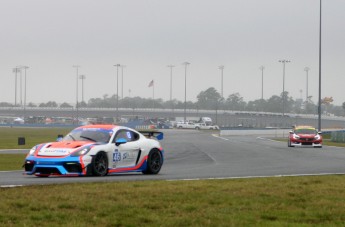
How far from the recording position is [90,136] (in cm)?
1639

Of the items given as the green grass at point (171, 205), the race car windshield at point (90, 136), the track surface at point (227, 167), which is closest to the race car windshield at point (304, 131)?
the track surface at point (227, 167)

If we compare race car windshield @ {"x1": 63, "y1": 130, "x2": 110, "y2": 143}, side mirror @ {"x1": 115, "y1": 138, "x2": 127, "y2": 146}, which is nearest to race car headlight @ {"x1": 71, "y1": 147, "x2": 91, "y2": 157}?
race car windshield @ {"x1": 63, "y1": 130, "x2": 110, "y2": 143}

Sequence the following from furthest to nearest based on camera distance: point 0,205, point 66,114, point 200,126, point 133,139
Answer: point 66,114 < point 200,126 < point 133,139 < point 0,205

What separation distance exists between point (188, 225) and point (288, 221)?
1288mm

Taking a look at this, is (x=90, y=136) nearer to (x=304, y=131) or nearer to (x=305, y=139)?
(x=305, y=139)

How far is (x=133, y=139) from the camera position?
17.4m

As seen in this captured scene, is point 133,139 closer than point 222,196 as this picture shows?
No

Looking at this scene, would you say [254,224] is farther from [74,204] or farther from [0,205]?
[0,205]

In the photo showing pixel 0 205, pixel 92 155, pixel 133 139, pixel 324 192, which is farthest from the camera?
pixel 133 139

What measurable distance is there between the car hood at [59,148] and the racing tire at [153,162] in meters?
2.49

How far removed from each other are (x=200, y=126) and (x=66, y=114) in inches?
2302

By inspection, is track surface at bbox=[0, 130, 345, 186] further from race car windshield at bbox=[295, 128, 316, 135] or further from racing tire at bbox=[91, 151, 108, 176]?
race car windshield at bbox=[295, 128, 316, 135]

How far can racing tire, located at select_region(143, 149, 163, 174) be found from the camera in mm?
17530

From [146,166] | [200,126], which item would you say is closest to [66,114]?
[200,126]
